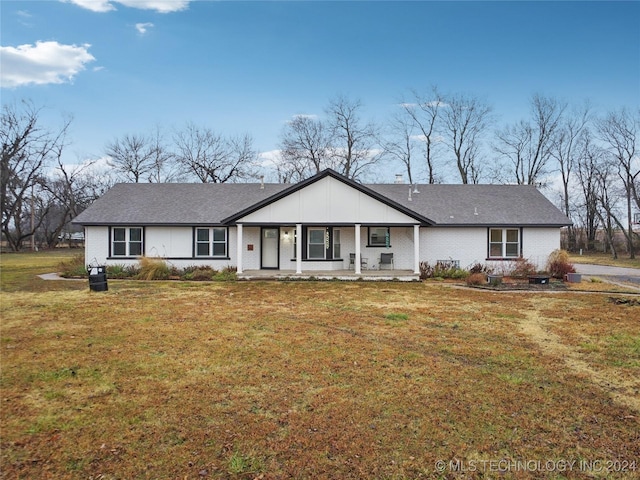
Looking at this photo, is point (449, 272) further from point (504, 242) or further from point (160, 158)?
point (160, 158)

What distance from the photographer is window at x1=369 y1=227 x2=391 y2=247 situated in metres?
20.0

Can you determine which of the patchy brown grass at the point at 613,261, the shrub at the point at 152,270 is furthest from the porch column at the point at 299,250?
the patchy brown grass at the point at 613,261

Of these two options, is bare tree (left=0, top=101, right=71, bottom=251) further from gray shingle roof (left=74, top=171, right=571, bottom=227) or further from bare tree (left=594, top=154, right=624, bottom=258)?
bare tree (left=594, top=154, right=624, bottom=258)

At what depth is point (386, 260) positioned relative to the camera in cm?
2009

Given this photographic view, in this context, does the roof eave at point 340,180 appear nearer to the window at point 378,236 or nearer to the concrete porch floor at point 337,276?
the window at point 378,236

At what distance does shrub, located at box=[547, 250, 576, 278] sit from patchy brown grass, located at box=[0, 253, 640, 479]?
9.24 m

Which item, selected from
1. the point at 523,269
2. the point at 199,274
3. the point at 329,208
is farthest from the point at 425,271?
the point at 199,274

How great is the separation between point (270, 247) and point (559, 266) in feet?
45.4

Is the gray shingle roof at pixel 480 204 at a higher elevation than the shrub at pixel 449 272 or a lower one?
higher

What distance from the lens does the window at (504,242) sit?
66.1ft

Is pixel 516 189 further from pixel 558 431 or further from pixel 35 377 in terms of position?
pixel 35 377

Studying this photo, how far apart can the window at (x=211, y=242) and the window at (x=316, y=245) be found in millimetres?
4289

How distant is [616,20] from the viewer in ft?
57.5

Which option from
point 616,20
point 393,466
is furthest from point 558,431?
point 616,20
